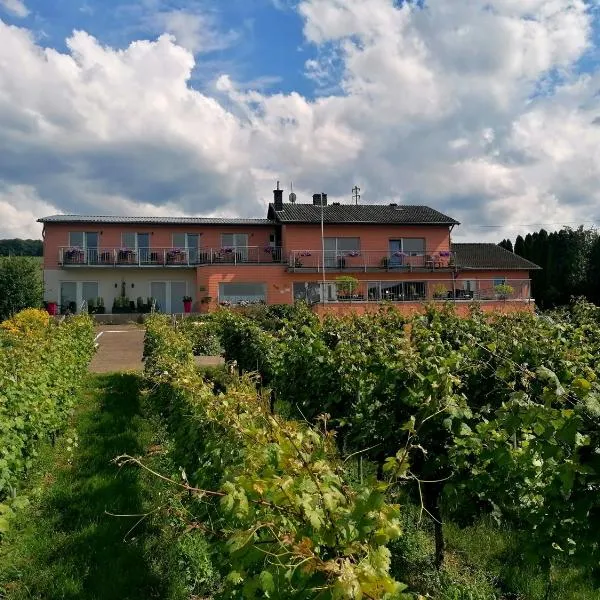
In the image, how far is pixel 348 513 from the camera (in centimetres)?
184

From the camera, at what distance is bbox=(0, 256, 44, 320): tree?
26.2 metres

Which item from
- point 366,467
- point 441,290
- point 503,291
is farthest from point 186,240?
point 366,467

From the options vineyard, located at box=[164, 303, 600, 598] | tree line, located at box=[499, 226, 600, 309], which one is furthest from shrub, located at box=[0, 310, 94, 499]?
tree line, located at box=[499, 226, 600, 309]

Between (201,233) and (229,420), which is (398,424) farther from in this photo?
(201,233)

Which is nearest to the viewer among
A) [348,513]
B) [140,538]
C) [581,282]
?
[348,513]

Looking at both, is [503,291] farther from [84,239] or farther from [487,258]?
[84,239]

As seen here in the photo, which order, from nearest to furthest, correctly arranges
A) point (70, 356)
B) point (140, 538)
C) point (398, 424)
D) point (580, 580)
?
point (580, 580) → point (398, 424) → point (140, 538) → point (70, 356)

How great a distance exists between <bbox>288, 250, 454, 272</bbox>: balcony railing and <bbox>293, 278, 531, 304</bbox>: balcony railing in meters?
0.89

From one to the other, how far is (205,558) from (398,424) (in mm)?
1765

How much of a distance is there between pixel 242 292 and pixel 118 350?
40.0 ft

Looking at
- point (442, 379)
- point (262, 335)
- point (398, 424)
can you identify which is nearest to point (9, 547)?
point (398, 424)

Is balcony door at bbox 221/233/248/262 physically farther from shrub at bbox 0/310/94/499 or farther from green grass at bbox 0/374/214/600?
green grass at bbox 0/374/214/600

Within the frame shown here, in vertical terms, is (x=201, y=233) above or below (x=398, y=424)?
above

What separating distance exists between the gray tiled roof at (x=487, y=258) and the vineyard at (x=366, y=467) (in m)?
29.0
